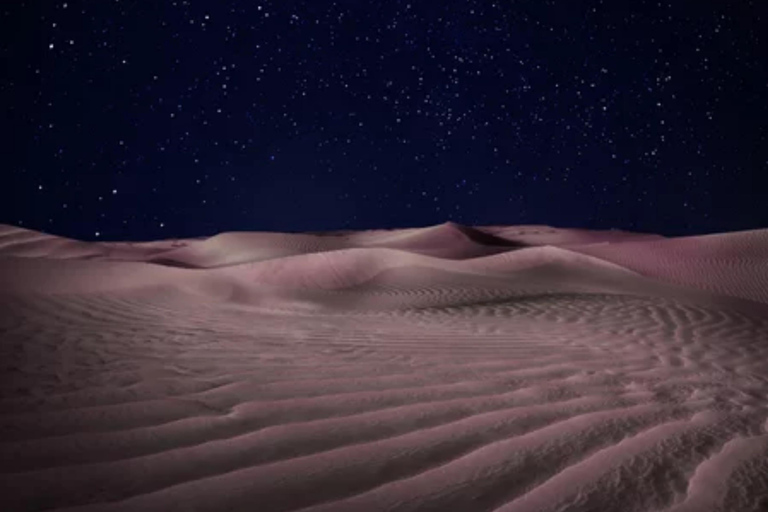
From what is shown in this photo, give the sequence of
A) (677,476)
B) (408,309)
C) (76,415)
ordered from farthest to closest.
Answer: (408,309) < (76,415) < (677,476)

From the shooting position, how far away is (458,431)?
5.97 ft

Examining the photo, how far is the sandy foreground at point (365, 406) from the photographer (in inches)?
53.8

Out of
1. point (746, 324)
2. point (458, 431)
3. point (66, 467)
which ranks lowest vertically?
point (746, 324)

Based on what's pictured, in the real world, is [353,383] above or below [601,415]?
above

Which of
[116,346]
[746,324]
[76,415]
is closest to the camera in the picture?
[76,415]

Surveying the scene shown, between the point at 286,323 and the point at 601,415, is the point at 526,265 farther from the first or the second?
the point at 601,415

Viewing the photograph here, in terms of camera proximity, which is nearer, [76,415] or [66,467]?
[66,467]

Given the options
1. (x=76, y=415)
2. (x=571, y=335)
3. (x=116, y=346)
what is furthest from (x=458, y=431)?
(x=571, y=335)

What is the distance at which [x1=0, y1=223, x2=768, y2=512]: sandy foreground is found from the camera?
137 centimetres

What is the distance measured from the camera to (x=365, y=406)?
6.75 ft

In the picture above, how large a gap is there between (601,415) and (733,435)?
0.43m

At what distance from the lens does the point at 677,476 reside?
4.99ft

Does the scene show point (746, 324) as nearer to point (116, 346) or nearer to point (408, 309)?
point (408, 309)

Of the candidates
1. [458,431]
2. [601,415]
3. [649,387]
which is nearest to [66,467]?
[458,431]
